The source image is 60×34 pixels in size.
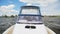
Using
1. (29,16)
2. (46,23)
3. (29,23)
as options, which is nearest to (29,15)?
(29,16)

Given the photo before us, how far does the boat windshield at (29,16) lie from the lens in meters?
2.28

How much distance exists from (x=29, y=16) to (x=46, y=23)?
28 cm

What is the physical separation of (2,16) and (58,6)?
825 millimetres

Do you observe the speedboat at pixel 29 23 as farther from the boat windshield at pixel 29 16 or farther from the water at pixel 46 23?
the water at pixel 46 23

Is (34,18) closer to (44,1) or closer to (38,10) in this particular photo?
(38,10)

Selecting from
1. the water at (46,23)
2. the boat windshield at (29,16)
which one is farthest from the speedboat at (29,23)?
the water at (46,23)

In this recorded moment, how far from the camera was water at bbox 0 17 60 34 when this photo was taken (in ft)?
7.91

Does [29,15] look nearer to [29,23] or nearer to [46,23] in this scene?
[29,23]

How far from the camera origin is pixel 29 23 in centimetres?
225

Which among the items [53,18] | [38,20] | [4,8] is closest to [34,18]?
[38,20]

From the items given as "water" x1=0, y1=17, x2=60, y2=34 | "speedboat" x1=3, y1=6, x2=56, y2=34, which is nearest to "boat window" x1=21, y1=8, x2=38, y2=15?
"speedboat" x1=3, y1=6, x2=56, y2=34

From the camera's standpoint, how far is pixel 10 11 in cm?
243

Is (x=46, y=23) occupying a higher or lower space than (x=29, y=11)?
lower

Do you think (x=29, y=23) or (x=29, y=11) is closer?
(x=29, y=23)
